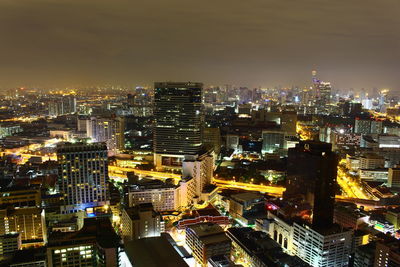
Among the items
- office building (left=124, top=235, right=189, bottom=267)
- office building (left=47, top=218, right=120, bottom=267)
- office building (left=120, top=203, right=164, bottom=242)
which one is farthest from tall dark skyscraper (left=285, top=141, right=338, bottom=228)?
office building (left=47, top=218, right=120, bottom=267)

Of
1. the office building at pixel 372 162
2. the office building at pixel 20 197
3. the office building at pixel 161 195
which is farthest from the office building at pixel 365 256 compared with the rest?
Result: the office building at pixel 20 197

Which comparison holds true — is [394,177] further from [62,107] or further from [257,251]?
[62,107]

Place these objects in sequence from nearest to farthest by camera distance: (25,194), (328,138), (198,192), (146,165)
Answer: (25,194), (198,192), (146,165), (328,138)

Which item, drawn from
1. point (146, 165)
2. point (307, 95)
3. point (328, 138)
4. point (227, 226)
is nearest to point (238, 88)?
point (307, 95)

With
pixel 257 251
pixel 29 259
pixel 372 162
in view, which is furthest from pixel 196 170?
pixel 372 162

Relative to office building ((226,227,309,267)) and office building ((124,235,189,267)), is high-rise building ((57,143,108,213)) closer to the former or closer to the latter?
office building ((124,235,189,267))

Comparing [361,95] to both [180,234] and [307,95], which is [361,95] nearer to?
[307,95]
